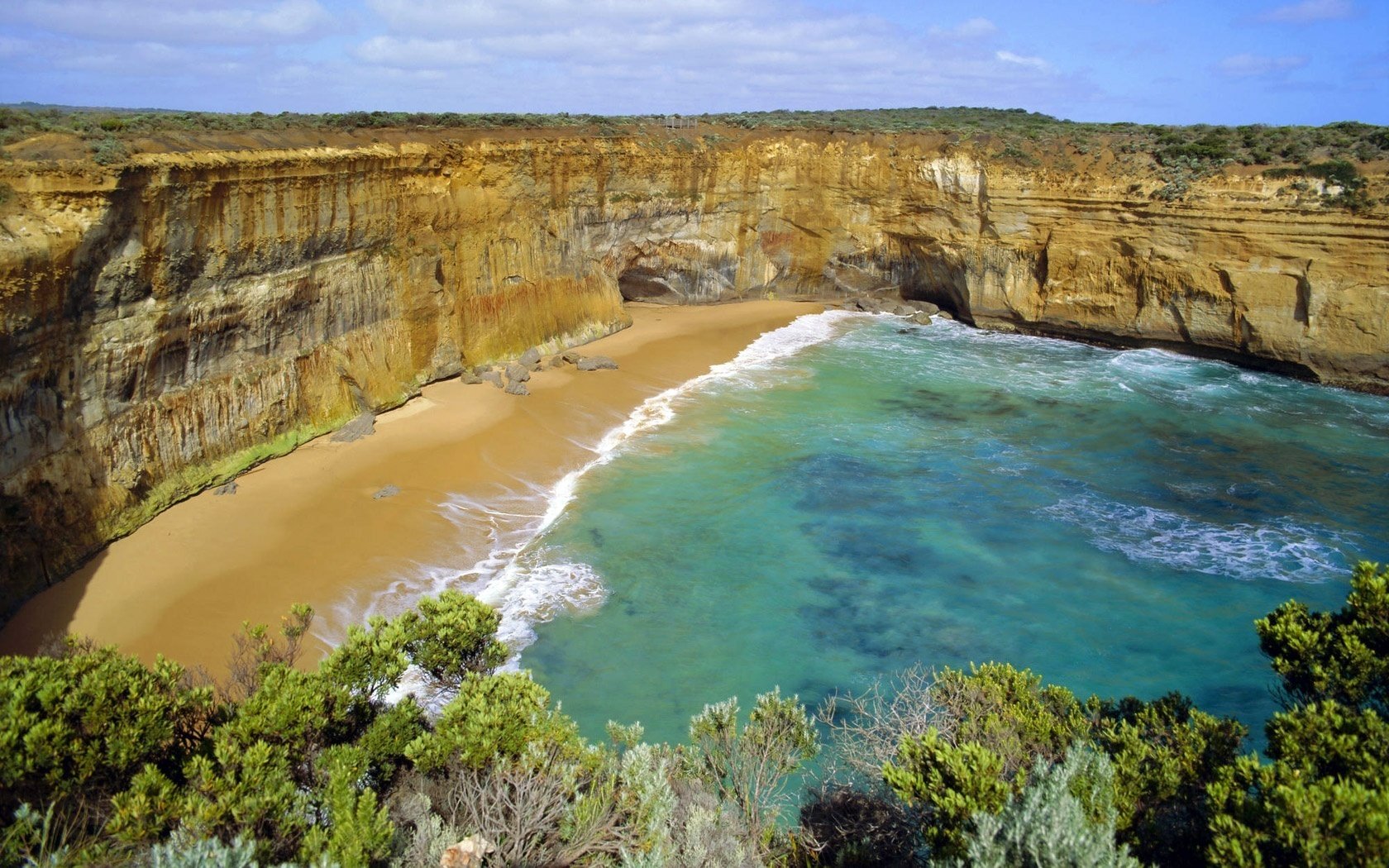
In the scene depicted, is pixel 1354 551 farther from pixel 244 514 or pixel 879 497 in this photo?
pixel 244 514

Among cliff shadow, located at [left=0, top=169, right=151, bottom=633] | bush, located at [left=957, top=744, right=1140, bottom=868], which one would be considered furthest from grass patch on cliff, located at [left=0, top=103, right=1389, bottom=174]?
bush, located at [left=957, top=744, right=1140, bottom=868]

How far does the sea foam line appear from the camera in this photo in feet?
52.5

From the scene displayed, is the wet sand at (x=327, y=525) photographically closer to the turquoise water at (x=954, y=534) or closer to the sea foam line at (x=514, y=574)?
the sea foam line at (x=514, y=574)

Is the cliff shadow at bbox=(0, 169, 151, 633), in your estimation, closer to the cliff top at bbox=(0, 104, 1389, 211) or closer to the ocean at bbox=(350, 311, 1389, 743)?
the cliff top at bbox=(0, 104, 1389, 211)

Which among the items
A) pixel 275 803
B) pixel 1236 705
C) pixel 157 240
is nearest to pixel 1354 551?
pixel 1236 705

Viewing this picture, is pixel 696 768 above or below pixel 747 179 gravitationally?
below

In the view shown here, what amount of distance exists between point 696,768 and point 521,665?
19.3 feet

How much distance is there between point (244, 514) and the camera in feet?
60.3

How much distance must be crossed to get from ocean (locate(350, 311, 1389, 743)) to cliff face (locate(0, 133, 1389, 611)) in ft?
15.2

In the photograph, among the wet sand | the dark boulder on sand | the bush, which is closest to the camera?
the bush

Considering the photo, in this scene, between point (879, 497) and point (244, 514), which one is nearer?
point (244, 514)

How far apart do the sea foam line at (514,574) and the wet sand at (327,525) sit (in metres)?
0.23

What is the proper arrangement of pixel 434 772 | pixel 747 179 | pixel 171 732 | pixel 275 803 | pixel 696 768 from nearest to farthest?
pixel 275 803 → pixel 171 732 → pixel 434 772 → pixel 696 768 → pixel 747 179

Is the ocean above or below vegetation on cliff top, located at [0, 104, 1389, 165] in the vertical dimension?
below
